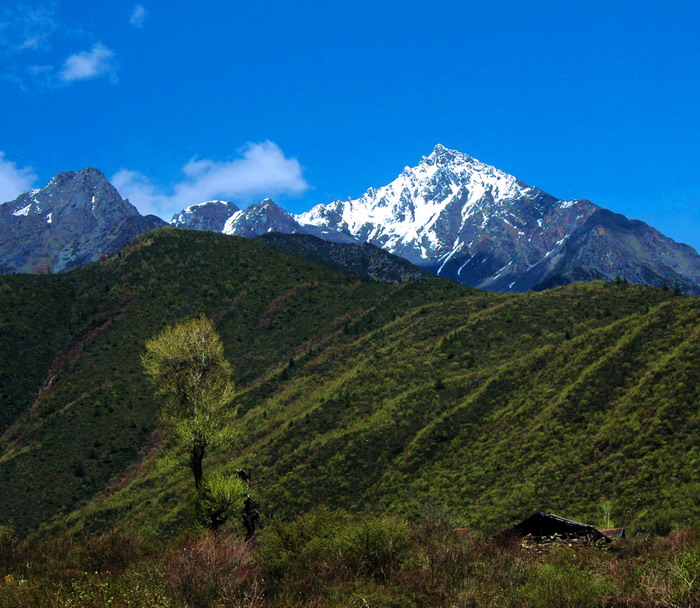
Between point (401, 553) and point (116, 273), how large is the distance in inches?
4466

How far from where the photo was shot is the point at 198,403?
33688 mm

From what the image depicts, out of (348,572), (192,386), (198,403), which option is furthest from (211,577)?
(192,386)

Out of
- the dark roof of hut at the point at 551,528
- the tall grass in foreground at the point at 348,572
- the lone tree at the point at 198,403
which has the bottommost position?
the dark roof of hut at the point at 551,528

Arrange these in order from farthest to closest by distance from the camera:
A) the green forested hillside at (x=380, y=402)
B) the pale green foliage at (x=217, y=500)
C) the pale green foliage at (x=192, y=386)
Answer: the green forested hillside at (x=380, y=402) → the pale green foliage at (x=192, y=386) → the pale green foliage at (x=217, y=500)

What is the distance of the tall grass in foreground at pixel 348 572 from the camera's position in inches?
579

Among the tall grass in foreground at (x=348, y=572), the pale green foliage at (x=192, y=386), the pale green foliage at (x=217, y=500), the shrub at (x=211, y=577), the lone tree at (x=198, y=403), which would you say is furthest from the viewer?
the pale green foliage at (x=192, y=386)

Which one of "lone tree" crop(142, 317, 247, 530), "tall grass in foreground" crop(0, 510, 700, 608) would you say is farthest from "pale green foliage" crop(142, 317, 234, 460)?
"tall grass in foreground" crop(0, 510, 700, 608)

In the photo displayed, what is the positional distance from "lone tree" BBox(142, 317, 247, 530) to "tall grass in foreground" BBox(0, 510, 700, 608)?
5.73 metres

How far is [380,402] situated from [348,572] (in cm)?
3956

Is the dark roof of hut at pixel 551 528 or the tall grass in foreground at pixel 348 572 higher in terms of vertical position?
the tall grass in foreground at pixel 348 572

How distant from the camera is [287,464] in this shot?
51.5 m

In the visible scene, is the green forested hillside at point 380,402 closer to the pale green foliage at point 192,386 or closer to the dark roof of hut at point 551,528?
the dark roof of hut at point 551,528

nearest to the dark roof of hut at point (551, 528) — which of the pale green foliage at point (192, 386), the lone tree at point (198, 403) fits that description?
the lone tree at point (198, 403)

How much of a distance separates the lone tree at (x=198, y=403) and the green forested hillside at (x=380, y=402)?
1418 centimetres
